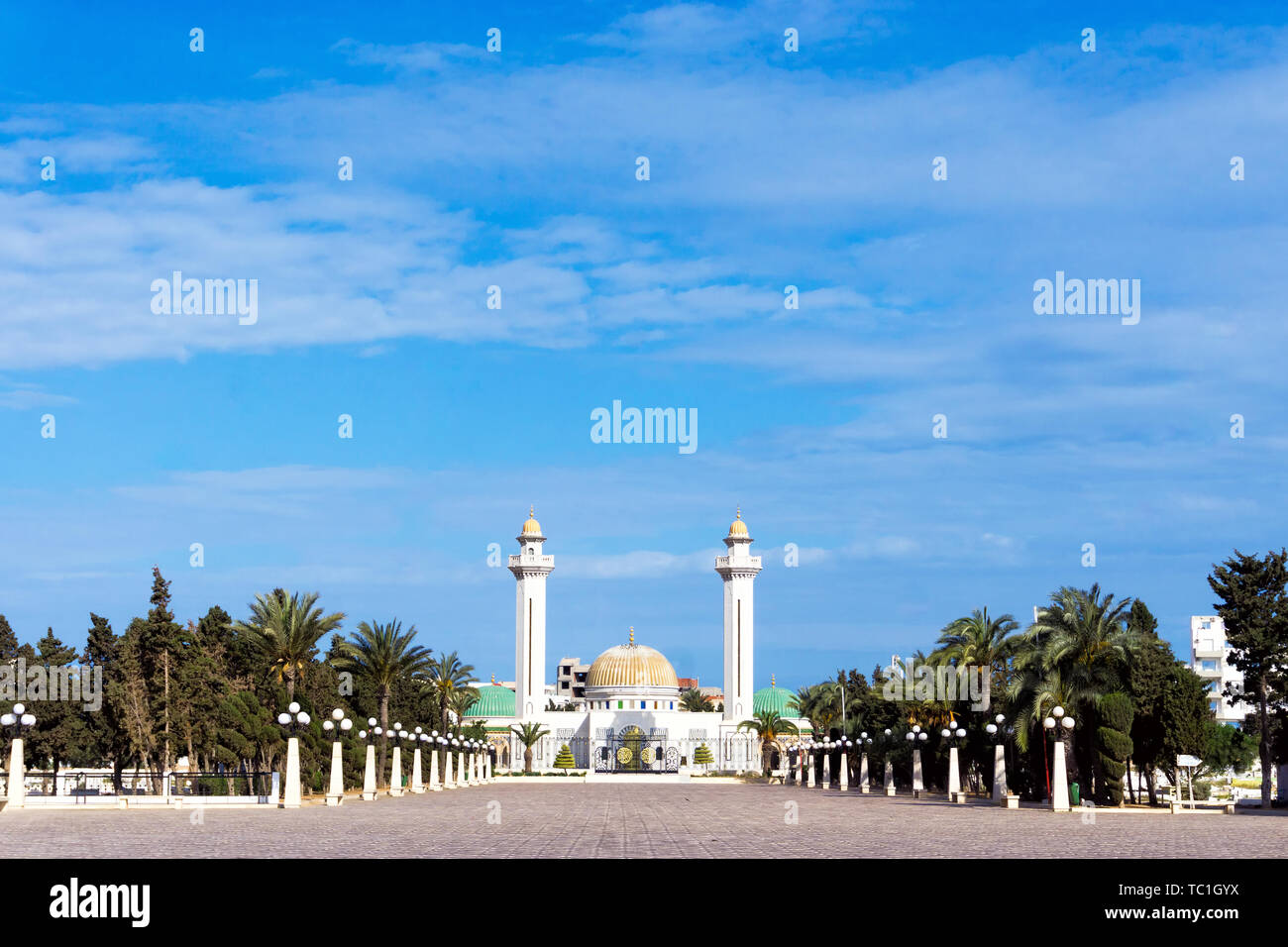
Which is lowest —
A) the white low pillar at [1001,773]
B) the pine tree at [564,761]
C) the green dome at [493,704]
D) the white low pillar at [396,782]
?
the pine tree at [564,761]

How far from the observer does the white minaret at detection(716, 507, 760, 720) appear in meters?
127

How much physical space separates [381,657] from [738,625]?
66904 mm

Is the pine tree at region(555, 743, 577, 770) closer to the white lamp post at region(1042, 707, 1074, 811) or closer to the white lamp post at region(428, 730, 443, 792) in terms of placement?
the white lamp post at region(428, 730, 443, 792)

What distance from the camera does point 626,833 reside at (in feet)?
107

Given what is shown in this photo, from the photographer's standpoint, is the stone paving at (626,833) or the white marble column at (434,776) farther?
the white marble column at (434,776)

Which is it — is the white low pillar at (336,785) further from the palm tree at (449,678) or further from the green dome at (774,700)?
the green dome at (774,700)

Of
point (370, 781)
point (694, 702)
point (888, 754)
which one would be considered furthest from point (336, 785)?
point (694, 702)

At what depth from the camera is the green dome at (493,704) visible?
145500 millimetres

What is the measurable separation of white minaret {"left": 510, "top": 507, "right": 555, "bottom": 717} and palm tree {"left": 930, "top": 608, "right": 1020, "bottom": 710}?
7334cm

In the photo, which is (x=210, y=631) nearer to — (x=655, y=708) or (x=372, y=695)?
(x=372, y=695)

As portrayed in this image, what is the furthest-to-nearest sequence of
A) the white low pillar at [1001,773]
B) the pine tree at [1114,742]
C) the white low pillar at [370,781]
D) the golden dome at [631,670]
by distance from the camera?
the golden dome at [631,670], the white low pillar at [370,781], the white low pillar at [1001,773], the pine tree at [1114,742]

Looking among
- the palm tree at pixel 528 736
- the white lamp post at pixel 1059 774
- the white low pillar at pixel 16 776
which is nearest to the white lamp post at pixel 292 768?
the white low pillar at pixel 16 776

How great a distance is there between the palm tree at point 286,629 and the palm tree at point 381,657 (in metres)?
7.02
